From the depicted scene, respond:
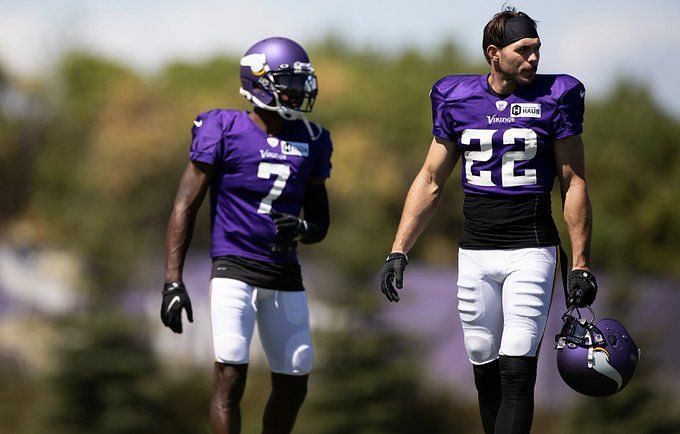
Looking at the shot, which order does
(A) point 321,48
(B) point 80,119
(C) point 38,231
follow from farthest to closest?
(A) point 321,48 → (B) point 80,119 → (C) point 38,231

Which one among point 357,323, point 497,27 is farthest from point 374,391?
point 497,27

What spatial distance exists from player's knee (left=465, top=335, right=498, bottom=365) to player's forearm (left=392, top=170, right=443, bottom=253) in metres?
0.55

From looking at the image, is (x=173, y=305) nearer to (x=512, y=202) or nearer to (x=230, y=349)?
(x=230, y=349)

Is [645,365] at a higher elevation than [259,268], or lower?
lower

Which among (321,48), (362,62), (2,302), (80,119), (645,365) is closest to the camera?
(645,365)

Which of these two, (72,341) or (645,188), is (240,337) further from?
(645,188)

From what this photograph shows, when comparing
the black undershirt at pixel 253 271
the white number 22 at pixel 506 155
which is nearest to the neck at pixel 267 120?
the black undershirt at pixel 253 271

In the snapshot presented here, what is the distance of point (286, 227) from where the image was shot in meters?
6.41

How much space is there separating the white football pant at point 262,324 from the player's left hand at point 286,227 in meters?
0.28

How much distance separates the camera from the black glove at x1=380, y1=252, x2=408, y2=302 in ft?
18.8

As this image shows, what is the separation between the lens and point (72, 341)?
1730 cm

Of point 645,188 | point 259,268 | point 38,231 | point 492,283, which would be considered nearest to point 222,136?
point 259,268

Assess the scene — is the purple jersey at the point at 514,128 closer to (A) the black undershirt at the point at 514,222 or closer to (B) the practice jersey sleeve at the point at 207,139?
(A) the black undershirt at the point at 514,222

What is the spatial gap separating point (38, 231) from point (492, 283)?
40.0m
